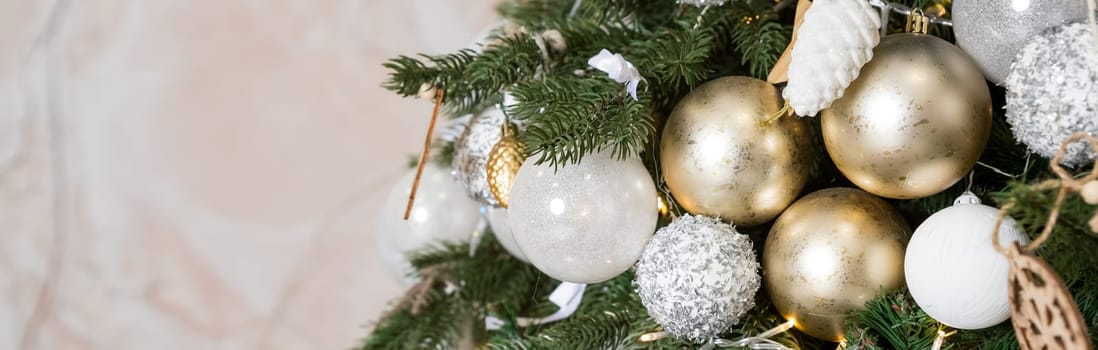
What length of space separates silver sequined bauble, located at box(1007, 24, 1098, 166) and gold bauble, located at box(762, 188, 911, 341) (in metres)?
0.10

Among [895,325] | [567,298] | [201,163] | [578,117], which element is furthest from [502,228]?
[201,163]

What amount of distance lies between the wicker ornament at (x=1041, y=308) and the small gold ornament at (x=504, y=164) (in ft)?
1.06

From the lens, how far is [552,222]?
1.86 ft

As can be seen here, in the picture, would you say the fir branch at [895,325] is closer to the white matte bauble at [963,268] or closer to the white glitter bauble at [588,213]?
the white matte bauble at [963,268]

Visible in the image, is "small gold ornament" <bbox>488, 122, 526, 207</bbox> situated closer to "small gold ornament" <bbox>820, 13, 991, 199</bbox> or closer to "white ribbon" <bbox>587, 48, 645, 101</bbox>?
"white ribbon" <bbox>587, 48, 645, 101</bbox>

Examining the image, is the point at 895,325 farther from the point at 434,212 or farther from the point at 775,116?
the point at 434,212

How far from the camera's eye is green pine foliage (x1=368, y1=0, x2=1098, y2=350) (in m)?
0.51

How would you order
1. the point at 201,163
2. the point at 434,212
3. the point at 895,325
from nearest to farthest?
the point at 895,325 < the point at 434,212 < the point at 201,163

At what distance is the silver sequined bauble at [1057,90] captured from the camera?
1.40 feet

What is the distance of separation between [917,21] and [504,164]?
28 centimetres

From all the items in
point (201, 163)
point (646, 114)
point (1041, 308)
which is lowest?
point (1041, 308)

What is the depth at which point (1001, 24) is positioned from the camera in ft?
1.57

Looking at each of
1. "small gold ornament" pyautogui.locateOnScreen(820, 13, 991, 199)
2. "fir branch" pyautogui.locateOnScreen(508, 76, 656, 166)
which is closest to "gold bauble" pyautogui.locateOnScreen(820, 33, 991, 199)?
"small gold ornament" pyautogui.locateOnScreen(820, 13, 991, 199)

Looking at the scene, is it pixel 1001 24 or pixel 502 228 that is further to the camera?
pixel 502 228
